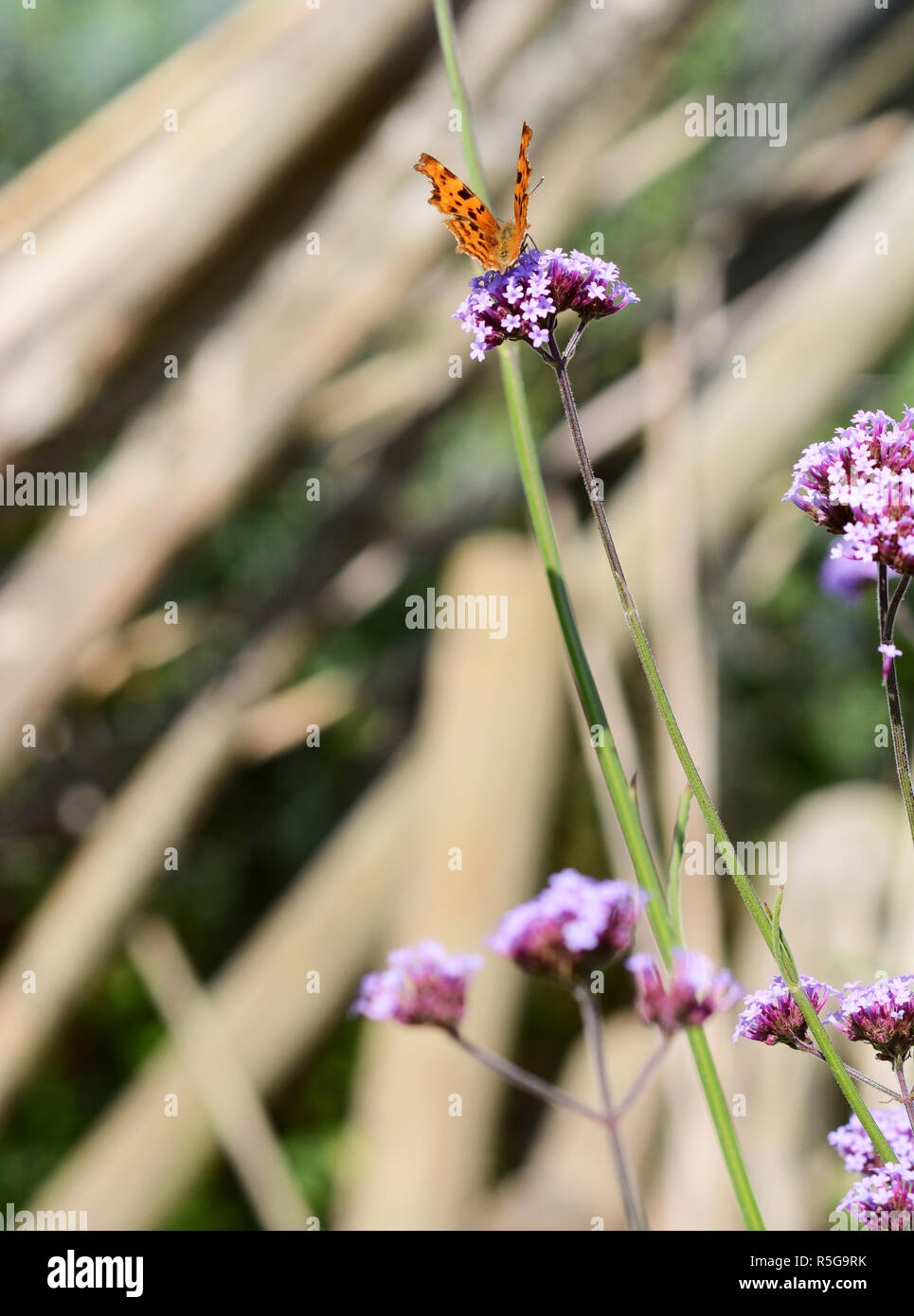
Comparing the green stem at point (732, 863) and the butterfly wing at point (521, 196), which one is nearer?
the green stem at point (732, 863)

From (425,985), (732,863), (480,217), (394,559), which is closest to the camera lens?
(732,863)

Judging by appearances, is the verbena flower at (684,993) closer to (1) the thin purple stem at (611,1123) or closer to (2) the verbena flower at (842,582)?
(1) the thin purple stem at (611,1123)

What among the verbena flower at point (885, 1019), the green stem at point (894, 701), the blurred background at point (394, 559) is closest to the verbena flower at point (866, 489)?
the green stem at point (894, 701)

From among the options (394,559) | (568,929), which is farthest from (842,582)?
(394,559)

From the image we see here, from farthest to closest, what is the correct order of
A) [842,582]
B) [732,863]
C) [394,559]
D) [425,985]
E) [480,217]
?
[394,559] → [842,582] → [425,985] → [480,217] → [732,863]

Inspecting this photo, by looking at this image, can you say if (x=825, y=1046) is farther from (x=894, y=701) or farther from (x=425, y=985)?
(x=425, y=985)

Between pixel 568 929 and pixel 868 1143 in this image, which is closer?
pixel 868 1143

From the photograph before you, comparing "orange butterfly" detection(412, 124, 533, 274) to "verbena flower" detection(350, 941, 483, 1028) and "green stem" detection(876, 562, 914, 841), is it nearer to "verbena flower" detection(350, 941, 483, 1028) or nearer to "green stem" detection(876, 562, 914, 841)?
"green stem" detection(876, 562, 914, 841)
